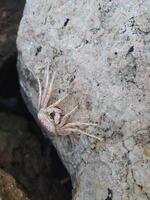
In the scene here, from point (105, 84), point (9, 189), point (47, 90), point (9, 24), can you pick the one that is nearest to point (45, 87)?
point (47, 90)

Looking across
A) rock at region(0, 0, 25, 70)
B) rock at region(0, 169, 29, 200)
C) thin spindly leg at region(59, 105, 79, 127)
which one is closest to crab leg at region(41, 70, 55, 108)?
thin spindly leg at region(59, 105, 79, 127)

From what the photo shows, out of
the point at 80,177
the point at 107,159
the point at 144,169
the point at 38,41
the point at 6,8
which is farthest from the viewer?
the point at 6,8

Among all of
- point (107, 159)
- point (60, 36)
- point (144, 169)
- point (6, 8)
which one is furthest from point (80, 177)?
point (6, 8)

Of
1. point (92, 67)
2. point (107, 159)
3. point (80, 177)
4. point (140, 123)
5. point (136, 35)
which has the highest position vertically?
point (136, 35)

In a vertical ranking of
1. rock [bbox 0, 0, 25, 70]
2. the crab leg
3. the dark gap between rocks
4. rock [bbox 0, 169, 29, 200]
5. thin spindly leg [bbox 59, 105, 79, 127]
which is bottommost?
the dark gap between rocks

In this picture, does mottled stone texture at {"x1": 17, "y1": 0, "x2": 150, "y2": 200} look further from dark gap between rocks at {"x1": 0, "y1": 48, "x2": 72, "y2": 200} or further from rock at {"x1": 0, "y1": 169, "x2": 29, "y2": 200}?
dark gap between rocks at {"x1": 0, "y1": 48, "x2": 72, "y2": 200}

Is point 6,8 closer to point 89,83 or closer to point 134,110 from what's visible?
point 89,83

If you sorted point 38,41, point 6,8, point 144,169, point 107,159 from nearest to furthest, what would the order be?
point 144,169
point 107,159
point 38,41
point 6,8

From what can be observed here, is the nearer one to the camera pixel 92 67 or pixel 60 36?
pixel 92 67
